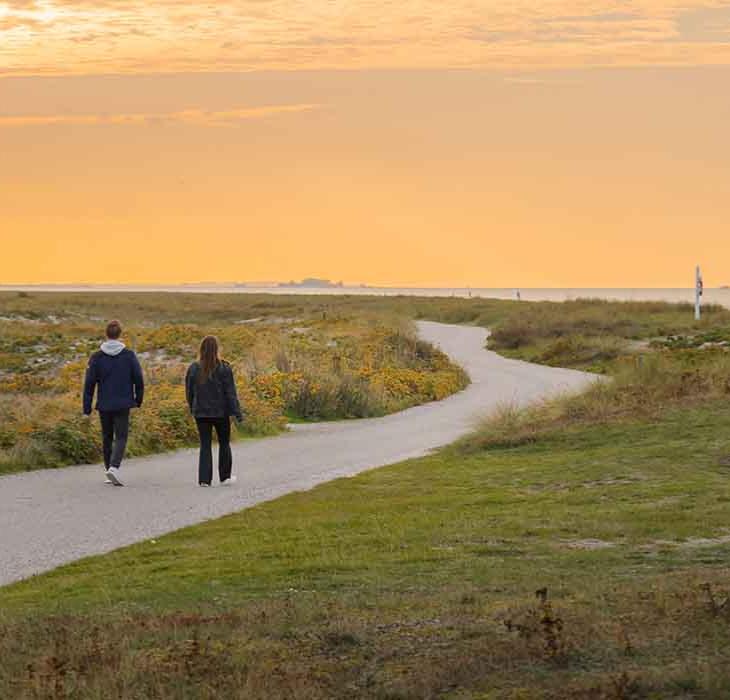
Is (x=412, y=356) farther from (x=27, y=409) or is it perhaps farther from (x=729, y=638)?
(x=729, y=638)

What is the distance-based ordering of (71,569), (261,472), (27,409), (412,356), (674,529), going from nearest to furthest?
(71,569)
(674,529)
(261,472)
(27,409)
(412,356)

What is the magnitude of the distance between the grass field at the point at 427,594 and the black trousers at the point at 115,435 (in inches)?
106

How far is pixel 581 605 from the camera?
31.5 feet

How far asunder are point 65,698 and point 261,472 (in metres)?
13.5

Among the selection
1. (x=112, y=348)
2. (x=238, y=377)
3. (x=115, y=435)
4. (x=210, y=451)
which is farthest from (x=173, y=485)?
(x=238, y=377)

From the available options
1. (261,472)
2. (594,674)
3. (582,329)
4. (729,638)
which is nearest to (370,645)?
(594,674)

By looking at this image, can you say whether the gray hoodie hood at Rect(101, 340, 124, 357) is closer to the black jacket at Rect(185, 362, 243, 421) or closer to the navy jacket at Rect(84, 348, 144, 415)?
the navy jacket at Rect(84, 348, 144, 415)

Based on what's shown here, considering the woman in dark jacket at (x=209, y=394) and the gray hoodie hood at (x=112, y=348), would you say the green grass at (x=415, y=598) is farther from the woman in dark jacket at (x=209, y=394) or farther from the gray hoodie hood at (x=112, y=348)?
the gray hoodie hood at (x=112, y=348)

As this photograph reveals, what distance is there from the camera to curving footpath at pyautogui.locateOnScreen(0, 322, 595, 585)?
1455 centimetres

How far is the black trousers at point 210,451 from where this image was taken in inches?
746

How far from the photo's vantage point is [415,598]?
1038 cm

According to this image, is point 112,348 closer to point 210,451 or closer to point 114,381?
point 114,381

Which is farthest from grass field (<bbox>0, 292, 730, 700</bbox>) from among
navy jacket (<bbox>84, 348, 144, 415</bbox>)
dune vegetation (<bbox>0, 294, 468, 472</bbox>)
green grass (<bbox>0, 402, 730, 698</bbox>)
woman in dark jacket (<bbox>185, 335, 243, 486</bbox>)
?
dune vegetation (<bbox>0, 294, 468, 472</bbox>)

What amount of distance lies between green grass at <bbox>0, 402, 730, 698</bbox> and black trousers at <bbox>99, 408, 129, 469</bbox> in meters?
2.64
